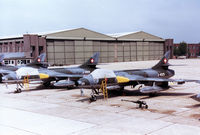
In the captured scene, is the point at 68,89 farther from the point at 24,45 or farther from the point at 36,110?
the point at 24,45

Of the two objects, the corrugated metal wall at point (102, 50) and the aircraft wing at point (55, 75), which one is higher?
the corrugated metal wall at point (102, 50)

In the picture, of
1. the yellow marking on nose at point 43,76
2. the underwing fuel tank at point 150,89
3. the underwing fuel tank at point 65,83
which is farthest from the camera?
the yellow marking on nose at point 43,76

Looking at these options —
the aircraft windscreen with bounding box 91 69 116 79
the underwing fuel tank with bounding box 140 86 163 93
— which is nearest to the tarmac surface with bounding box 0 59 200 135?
the underwing fuel tank with bounding box 140 86 163 93

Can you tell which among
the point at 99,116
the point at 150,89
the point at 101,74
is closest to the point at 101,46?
the point at 150,89

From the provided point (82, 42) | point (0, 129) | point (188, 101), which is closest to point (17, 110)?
point (0, 129)

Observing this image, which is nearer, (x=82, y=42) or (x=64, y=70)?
(x=64, y=70)

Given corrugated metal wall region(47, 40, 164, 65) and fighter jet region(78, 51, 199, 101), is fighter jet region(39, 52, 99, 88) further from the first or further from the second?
corrugated metal wall region(47, 40, 164, 65)

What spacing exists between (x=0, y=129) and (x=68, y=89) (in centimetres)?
1404

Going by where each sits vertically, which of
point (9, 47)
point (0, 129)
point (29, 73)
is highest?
point (9, 47)

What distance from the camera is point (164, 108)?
643 inches

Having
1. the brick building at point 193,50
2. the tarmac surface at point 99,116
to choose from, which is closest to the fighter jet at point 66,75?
the tarmac surface at point 99,116

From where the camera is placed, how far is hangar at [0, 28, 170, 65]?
70.5 m

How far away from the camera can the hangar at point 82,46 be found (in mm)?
70500

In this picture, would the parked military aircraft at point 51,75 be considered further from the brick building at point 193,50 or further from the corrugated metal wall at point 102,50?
the brick building at point 193,50
